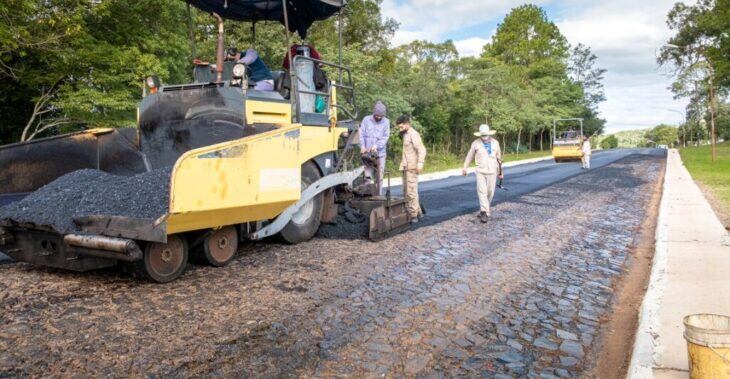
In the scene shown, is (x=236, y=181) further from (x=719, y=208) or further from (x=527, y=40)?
(x=527, y=40)

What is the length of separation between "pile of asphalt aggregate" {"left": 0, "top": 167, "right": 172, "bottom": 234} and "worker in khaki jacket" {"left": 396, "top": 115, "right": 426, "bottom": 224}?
4351 millimetres

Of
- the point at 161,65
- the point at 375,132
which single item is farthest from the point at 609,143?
the point at 375,132

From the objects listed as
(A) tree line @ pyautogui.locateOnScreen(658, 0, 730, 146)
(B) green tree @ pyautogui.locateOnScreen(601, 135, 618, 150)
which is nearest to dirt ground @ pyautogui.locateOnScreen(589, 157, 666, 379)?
(A) tree line @ pyautogui.locateOnScreen(658, 0, 730, 146)

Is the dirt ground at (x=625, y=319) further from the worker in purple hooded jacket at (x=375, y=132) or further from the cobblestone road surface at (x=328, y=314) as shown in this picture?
the worker in purple hooded jacket at (x=375, y=132)

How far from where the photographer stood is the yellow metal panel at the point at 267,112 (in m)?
6.11

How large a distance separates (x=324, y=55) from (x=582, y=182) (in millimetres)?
11048

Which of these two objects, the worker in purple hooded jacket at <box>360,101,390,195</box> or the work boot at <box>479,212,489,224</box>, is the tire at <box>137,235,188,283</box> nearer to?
the worker in purple hooded jacket at <box>360,101,390,195</box>

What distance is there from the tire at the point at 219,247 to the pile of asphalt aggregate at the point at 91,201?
77 centimetres

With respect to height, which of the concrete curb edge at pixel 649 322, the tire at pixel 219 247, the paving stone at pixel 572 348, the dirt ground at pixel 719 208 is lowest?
the paving stone at pixel 572 348

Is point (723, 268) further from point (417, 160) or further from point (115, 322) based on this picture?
point (115, 322)

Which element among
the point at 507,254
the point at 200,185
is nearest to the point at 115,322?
the point at 200,185

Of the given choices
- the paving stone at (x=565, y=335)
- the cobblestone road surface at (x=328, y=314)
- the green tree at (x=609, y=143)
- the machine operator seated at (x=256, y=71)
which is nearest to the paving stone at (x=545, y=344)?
the cobblestone road surface at (x=328, y=314)

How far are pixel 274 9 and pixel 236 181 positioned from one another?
3842mm

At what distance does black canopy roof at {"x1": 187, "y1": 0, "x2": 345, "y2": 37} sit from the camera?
7.34m
